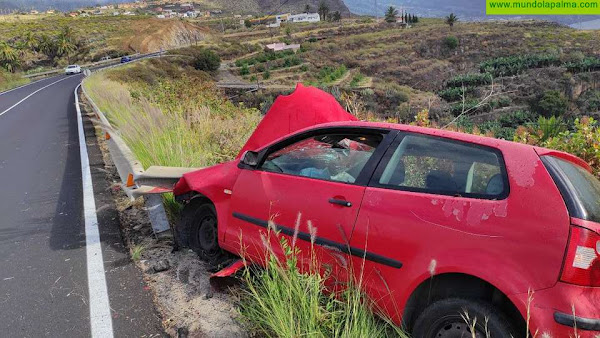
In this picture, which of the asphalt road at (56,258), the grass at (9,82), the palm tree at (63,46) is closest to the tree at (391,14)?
the palm tree at (63,46)

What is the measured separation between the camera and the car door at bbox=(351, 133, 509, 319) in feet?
8.70

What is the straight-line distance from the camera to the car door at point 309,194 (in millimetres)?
3230

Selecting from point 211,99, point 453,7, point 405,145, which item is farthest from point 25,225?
point 453,7

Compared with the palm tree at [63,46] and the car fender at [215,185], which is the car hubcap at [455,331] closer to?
the car fender at [215,185]

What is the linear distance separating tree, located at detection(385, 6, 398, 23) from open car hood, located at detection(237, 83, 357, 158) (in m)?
136

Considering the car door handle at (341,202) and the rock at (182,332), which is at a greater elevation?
the car door handle at (341,202)

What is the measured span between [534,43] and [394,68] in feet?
96.0

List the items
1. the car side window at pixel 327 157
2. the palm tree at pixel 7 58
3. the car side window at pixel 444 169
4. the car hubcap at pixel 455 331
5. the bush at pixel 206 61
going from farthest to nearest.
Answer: the bush at pixel 206 61 → the palm tree at pixel 7 58 → the car side window at pixel 327 157 → the car side window at pixel 444 169 → the car hubcap at pixel 455 331

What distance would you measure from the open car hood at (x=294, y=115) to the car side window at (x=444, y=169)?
7.30 feet

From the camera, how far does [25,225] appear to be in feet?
19.2

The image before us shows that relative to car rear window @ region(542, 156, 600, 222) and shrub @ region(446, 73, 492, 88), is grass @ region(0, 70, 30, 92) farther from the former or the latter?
shrub @ region(446, 73, 492, 88)

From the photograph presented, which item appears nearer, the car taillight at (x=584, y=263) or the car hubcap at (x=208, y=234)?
the car taillight at (x=584, y=263)

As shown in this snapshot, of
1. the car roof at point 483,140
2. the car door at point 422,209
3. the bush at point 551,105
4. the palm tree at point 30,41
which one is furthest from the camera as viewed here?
the palm tree at point 30,41

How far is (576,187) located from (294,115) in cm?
337
